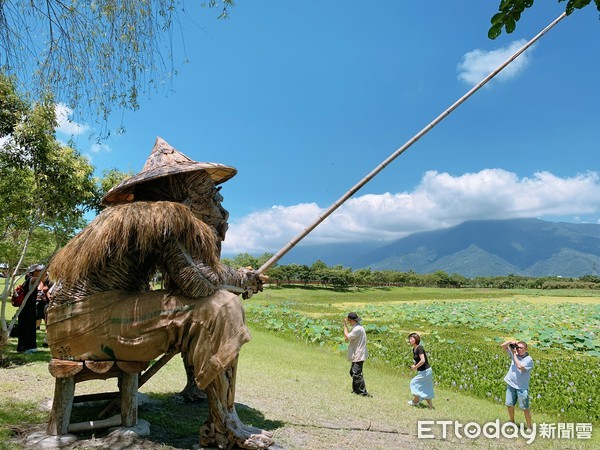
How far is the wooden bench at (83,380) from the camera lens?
3.56m

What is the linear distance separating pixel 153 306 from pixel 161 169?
1228mm

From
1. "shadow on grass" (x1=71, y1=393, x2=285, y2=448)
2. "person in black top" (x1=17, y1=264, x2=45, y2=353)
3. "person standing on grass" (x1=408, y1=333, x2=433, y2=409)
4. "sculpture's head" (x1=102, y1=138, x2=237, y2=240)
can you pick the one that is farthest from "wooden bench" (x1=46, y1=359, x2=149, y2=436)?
"person in black top" (x1=17, y1=264, x2=45, y2=353)

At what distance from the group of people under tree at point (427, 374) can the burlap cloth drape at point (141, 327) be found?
14.4ft

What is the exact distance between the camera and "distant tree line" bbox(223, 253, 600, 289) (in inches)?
2195

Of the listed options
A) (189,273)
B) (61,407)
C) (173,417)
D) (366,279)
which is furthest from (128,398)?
(366,279)


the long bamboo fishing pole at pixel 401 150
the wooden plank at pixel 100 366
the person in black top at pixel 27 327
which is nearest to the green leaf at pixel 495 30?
the long bamboo fishing pole at pixel 401 150

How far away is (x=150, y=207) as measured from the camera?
3621mm

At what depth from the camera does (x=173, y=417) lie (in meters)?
4.63

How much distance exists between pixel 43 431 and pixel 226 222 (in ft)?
8.08

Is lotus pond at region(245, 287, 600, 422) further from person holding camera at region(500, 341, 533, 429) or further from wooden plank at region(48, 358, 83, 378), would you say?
wooden plank at region(48, 358, 83, 378)

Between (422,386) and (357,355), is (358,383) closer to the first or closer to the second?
(357,355)

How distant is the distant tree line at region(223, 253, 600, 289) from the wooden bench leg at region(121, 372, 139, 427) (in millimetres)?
36845

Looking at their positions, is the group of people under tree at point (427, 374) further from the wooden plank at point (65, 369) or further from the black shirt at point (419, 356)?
the wooden plank at point (65, 369)

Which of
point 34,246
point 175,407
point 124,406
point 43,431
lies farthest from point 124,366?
point 34,246
